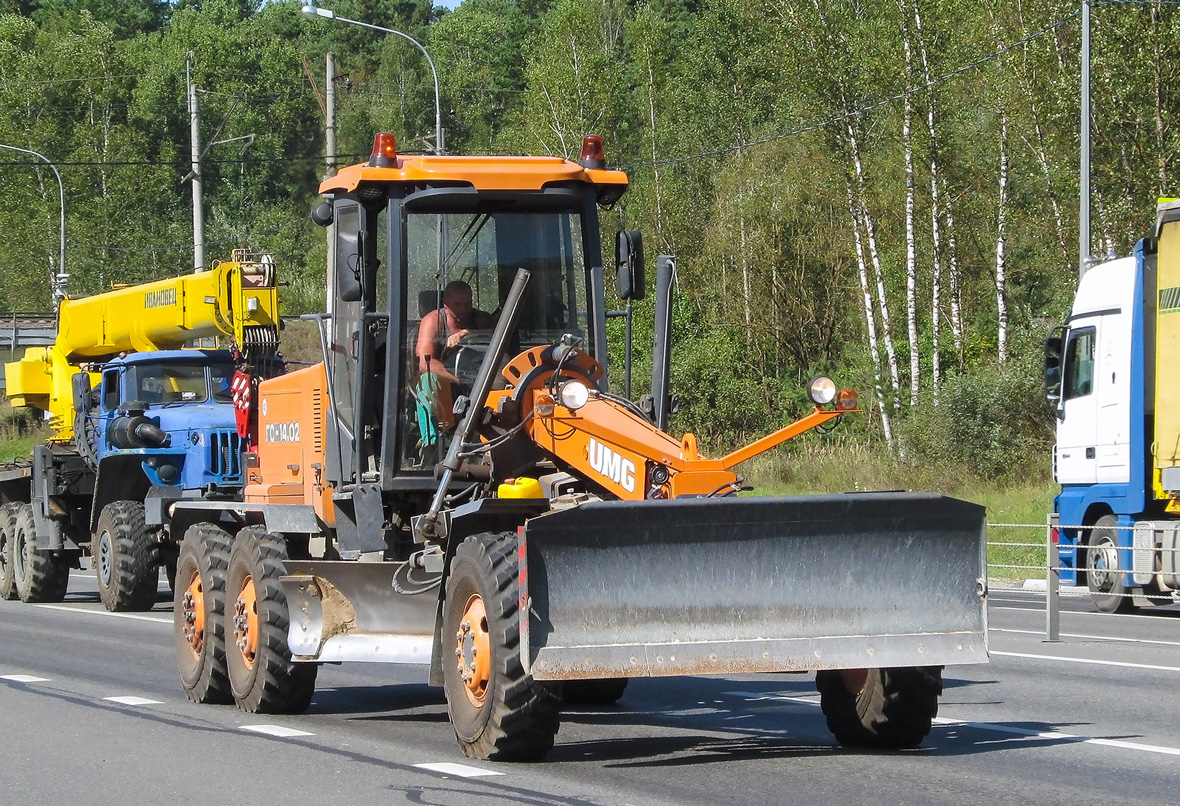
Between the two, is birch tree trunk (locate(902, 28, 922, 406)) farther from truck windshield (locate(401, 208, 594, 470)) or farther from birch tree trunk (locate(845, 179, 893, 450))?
truck windshield (locate(401, 208, 594, 470))

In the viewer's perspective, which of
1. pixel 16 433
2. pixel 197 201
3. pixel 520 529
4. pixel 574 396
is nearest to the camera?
pixel 520 529

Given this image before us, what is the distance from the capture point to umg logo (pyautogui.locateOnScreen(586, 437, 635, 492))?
9417mm

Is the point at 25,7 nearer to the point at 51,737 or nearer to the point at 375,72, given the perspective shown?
the point at 375,72

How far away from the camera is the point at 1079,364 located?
69.4 ft

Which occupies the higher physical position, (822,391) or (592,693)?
(822,391)

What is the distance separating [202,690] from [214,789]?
3.43 metres

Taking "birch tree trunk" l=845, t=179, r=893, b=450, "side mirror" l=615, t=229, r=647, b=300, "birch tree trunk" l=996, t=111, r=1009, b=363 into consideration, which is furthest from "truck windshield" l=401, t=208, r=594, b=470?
"birch tree trunk" l=845, t=179, r=893, b=450

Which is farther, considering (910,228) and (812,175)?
(812,175)

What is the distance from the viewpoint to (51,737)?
1047 centimetres

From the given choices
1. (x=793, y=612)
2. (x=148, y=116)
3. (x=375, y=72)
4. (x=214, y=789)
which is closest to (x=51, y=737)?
(x=214, y=789)

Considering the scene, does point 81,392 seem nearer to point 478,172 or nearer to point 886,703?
point 478,172

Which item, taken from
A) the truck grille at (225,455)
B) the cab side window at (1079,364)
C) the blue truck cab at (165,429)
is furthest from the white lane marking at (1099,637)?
the truck grille at (225,455)

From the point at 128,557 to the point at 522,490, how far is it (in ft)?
37.0

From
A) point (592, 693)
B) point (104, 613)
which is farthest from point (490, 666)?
point (104, 613)
